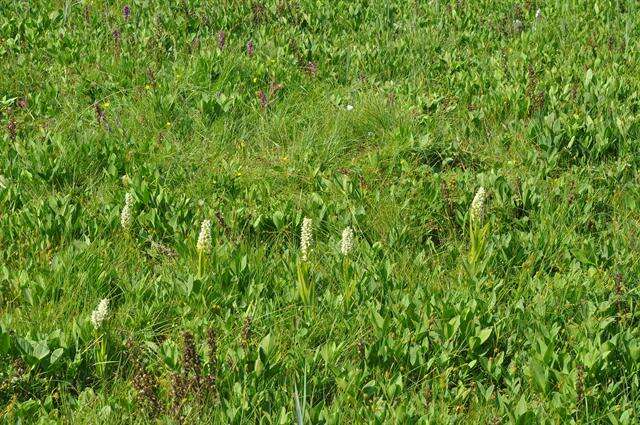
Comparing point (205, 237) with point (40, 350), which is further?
point (205, 237)

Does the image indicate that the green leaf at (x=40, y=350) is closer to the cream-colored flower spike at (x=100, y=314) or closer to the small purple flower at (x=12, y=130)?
the cream-colored flower spike at (x=100, y=314)

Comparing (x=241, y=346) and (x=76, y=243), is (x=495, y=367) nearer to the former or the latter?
(x=241, y=346)

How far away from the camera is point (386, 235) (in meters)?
4.92

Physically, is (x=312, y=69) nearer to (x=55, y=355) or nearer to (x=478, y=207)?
(x=478, y=207)

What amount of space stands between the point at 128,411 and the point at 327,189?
2.17 meters

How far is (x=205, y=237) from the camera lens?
429cm

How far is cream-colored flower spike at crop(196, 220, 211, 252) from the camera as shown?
427 centimetres

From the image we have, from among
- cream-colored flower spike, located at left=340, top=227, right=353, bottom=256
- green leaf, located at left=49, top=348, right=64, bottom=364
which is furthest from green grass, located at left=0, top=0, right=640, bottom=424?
cream-colored flower spike, located at left=340, top=227, right=353, bottom=256

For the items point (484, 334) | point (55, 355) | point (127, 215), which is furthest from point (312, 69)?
point (55, 355)

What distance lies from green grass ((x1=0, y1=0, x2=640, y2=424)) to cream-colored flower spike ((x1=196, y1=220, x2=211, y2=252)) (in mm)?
48

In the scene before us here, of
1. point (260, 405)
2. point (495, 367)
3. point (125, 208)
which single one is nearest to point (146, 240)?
point (125, 208)

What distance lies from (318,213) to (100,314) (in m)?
1.60

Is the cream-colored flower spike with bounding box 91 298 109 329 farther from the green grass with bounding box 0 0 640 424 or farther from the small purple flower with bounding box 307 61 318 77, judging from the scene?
the small purple flower with bounding box 307 61 318 77

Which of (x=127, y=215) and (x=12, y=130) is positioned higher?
(x=127, y=215)
